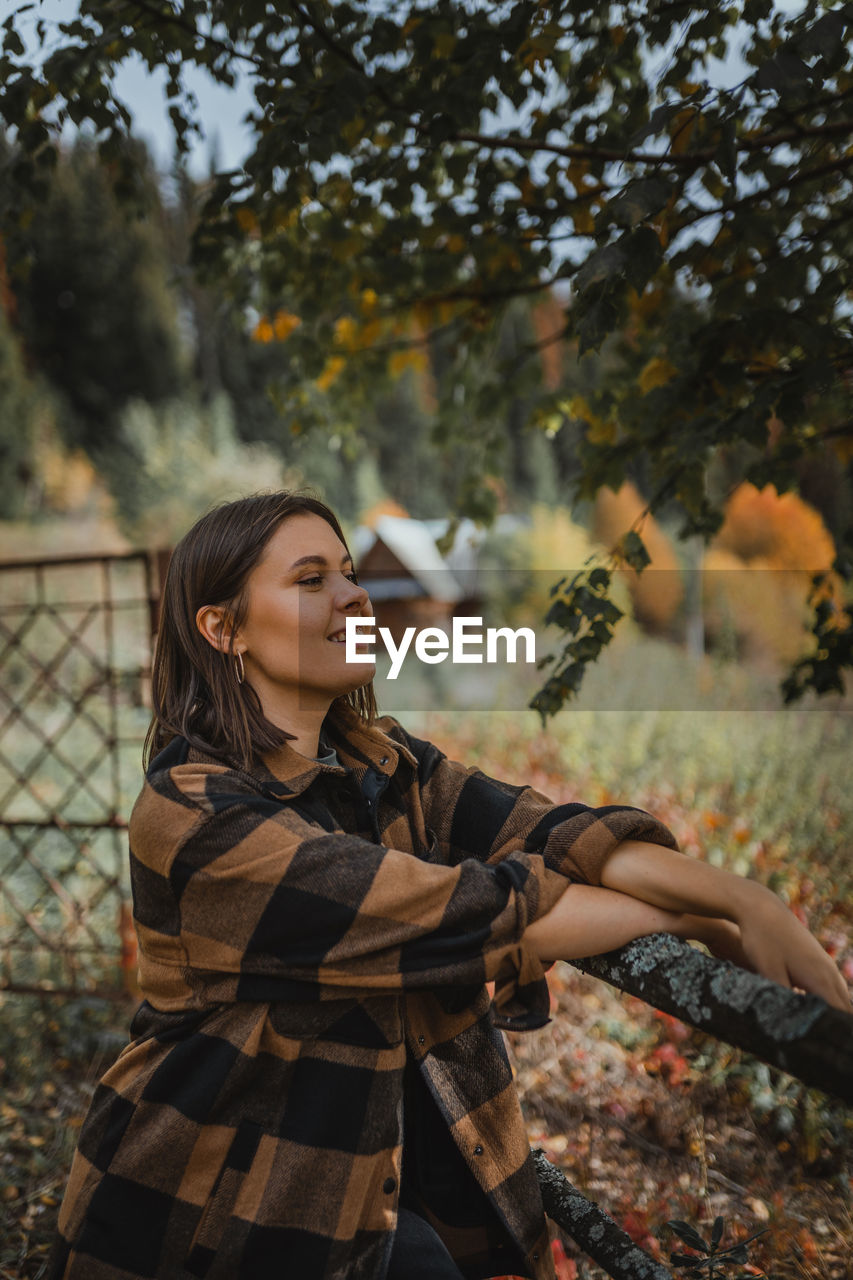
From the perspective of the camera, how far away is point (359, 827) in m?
1.39

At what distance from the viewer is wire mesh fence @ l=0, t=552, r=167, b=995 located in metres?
3.61

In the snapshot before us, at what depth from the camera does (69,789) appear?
4.96 meters

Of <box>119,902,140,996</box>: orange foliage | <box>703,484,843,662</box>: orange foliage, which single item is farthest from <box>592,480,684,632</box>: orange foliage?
<box>119,902,140,996</box>: orange foliage

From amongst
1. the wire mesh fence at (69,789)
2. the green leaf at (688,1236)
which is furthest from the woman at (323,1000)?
the wire mesh fence at (69,789)

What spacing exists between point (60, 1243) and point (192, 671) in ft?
2.63

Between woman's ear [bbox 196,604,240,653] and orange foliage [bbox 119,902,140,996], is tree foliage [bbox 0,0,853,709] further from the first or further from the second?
orange foliage [bbox 119,902,140,996]

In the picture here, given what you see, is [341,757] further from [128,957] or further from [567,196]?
[128,957]

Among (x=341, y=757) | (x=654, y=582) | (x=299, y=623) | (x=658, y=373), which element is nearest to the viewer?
(x=299, y=623)

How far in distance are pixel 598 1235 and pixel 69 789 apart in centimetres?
424

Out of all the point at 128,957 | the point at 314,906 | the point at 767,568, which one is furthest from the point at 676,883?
the point at 767,568

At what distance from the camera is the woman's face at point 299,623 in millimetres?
1346

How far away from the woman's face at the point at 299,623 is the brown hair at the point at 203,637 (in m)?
0.02

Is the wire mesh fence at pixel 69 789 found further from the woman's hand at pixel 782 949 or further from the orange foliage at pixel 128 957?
the woman's hand at pixel 782 949

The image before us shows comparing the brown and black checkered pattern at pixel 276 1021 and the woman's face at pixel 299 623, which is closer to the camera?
the brown and black checkered pattern at pixel 276 1021
